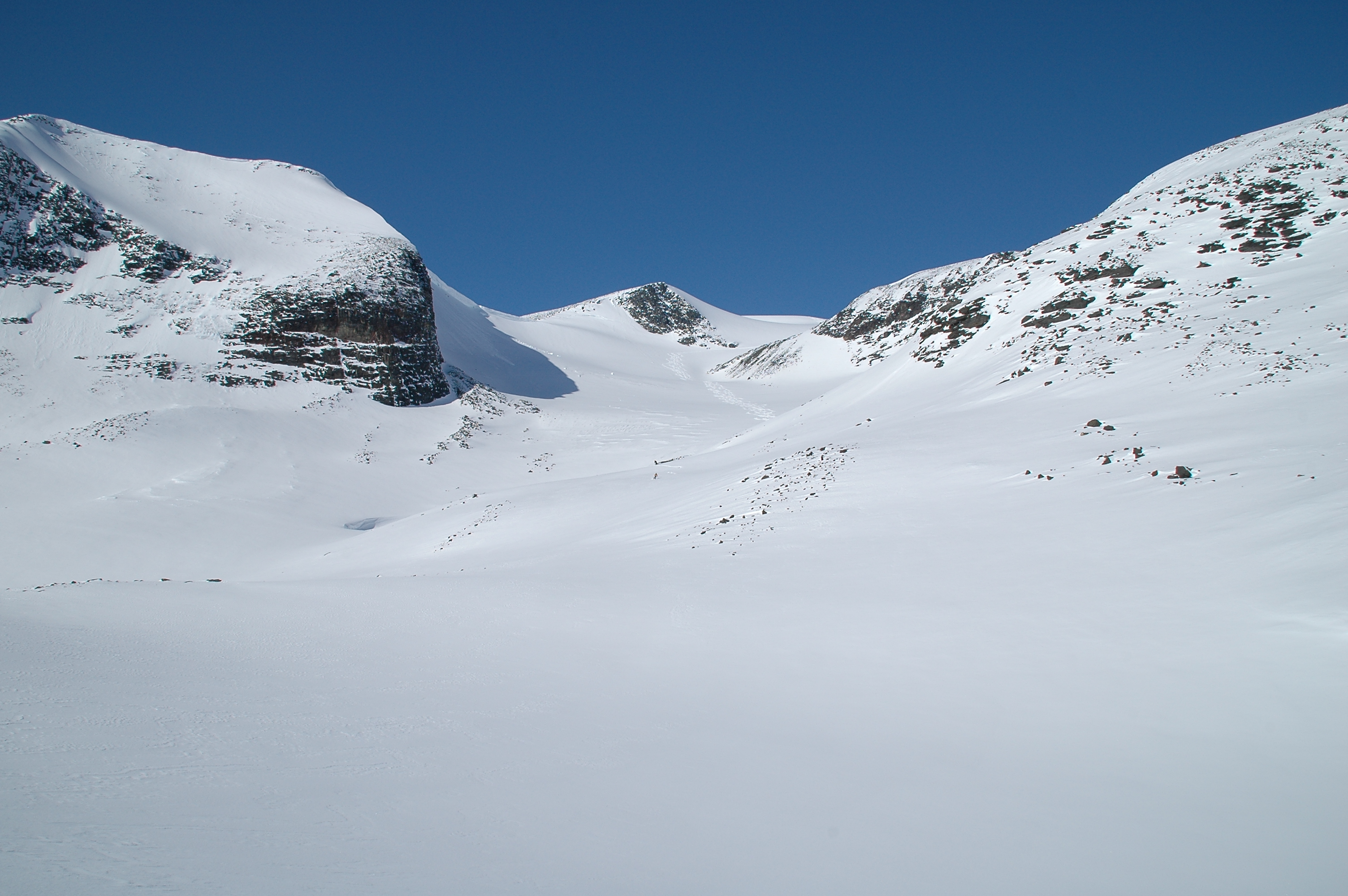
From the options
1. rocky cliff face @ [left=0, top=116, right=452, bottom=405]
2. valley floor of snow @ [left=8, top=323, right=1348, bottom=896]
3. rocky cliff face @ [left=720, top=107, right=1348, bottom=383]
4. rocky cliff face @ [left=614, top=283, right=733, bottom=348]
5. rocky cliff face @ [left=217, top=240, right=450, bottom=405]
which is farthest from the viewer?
rocky cliff face @ [left=614, top=283, right=733, bottom=348]

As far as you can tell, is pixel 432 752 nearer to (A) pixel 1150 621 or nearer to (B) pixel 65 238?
(A) pixel 1150 621

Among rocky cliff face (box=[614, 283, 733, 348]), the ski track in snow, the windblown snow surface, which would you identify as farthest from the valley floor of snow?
rocky cliff face (box=[614, 283, 733, 348])

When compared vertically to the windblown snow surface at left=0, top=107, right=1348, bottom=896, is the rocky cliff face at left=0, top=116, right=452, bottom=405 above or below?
above

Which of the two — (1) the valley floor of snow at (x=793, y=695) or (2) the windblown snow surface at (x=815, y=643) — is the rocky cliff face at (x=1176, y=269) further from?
(1) the valley floor of snow at (x=793, y=695)

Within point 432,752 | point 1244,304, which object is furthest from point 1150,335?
point 432,752

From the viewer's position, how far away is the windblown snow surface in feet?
11.7

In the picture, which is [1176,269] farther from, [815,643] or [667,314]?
[667,314]

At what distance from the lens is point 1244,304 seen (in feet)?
59.2

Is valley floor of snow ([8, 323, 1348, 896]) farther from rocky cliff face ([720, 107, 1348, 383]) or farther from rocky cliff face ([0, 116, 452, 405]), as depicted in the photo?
rocky cliff face ([0, 116, 452, 405])

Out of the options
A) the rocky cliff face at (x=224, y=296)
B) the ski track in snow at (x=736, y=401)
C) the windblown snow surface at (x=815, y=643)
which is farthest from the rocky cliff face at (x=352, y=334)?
the ski track in snow at (x=736, y=401)

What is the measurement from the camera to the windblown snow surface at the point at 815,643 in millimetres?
3555

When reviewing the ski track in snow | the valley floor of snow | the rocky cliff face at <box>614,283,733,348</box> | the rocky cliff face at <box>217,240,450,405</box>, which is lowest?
the valley floor of snow

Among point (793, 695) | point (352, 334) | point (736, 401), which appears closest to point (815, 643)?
point (793, 695)

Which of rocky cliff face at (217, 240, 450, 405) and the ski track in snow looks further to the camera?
the ski track in snow
